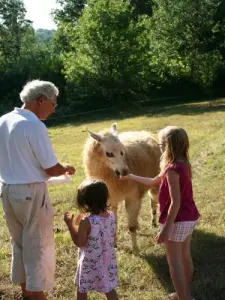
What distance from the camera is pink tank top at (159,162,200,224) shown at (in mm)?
3973

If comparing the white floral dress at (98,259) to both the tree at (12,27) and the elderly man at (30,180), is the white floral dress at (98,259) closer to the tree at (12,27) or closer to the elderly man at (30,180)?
the elderly man at (30,180)

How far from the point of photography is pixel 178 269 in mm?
4102

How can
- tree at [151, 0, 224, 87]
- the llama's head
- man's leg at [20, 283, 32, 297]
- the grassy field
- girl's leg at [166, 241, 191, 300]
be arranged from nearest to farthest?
girl's leg at [166, 241, 191, 300] < man's leg at [20, 283, 32, 297] < the grassy field < the llama's head < tree at [151, 0, 224, 87]

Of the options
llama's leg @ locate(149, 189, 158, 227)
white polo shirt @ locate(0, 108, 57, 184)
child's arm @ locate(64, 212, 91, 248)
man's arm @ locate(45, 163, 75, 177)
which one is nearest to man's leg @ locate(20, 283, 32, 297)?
child's arm @ locate(64, 212, 91, 248)

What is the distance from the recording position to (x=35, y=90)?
13.0 feet

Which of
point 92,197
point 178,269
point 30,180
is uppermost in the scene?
point 30,180

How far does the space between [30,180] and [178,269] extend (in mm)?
1643

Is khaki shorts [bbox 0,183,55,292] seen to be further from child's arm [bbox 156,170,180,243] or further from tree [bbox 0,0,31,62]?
tree [bbox 0,0,31,62]

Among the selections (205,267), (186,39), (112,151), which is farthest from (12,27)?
(205,267)

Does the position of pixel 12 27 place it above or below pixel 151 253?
above

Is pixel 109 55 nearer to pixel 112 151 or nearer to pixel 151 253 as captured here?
pixel 112 151

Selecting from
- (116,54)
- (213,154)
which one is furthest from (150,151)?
(116,54)

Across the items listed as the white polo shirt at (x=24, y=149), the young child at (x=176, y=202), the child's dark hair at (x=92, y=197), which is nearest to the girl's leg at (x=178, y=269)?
the young child at (x=176, y=202)

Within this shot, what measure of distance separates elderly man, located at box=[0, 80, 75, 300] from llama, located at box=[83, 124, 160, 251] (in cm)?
215
